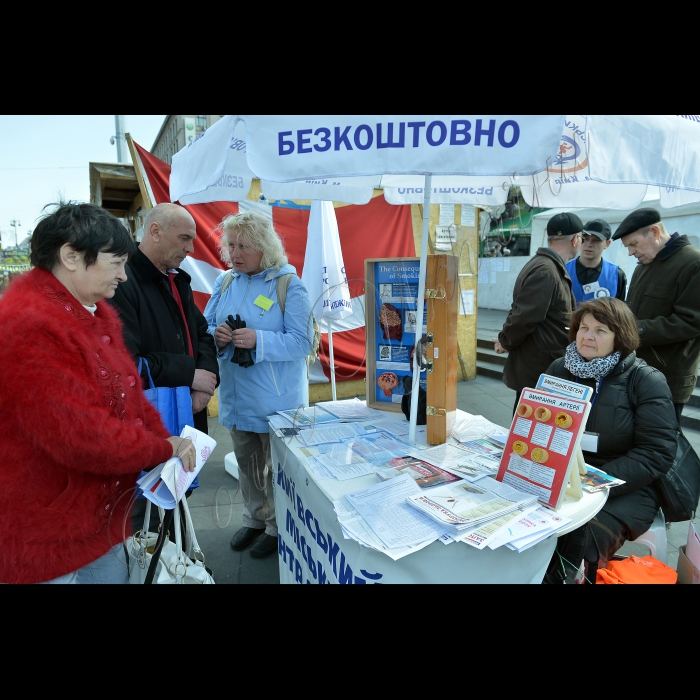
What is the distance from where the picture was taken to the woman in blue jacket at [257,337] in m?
2.36

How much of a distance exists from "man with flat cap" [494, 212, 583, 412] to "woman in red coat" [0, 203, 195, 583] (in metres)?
2.33

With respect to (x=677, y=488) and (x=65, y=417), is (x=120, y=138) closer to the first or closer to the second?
(x=65, y=417)

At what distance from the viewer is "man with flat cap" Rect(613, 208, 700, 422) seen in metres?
2.66

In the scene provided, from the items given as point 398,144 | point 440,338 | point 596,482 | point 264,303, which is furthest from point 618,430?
point 264,303

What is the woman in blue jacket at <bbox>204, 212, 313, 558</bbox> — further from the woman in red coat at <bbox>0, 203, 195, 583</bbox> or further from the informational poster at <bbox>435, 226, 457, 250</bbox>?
the informational poster at <bbox>435, 226, 457, 250</bbox>

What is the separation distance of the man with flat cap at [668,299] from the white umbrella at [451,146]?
1.24 meters

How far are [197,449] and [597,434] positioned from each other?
1.64 m

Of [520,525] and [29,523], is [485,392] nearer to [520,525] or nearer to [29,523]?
[520,525]

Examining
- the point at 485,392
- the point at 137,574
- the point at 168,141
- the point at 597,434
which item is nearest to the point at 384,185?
the point at 597,434

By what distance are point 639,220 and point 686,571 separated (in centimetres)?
199

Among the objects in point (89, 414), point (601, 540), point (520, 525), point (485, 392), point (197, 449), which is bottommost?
point (485, 392)

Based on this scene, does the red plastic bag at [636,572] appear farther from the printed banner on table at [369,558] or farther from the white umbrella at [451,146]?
the white umbrella at [451,146]

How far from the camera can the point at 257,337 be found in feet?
7.60

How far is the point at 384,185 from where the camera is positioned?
283 cm
